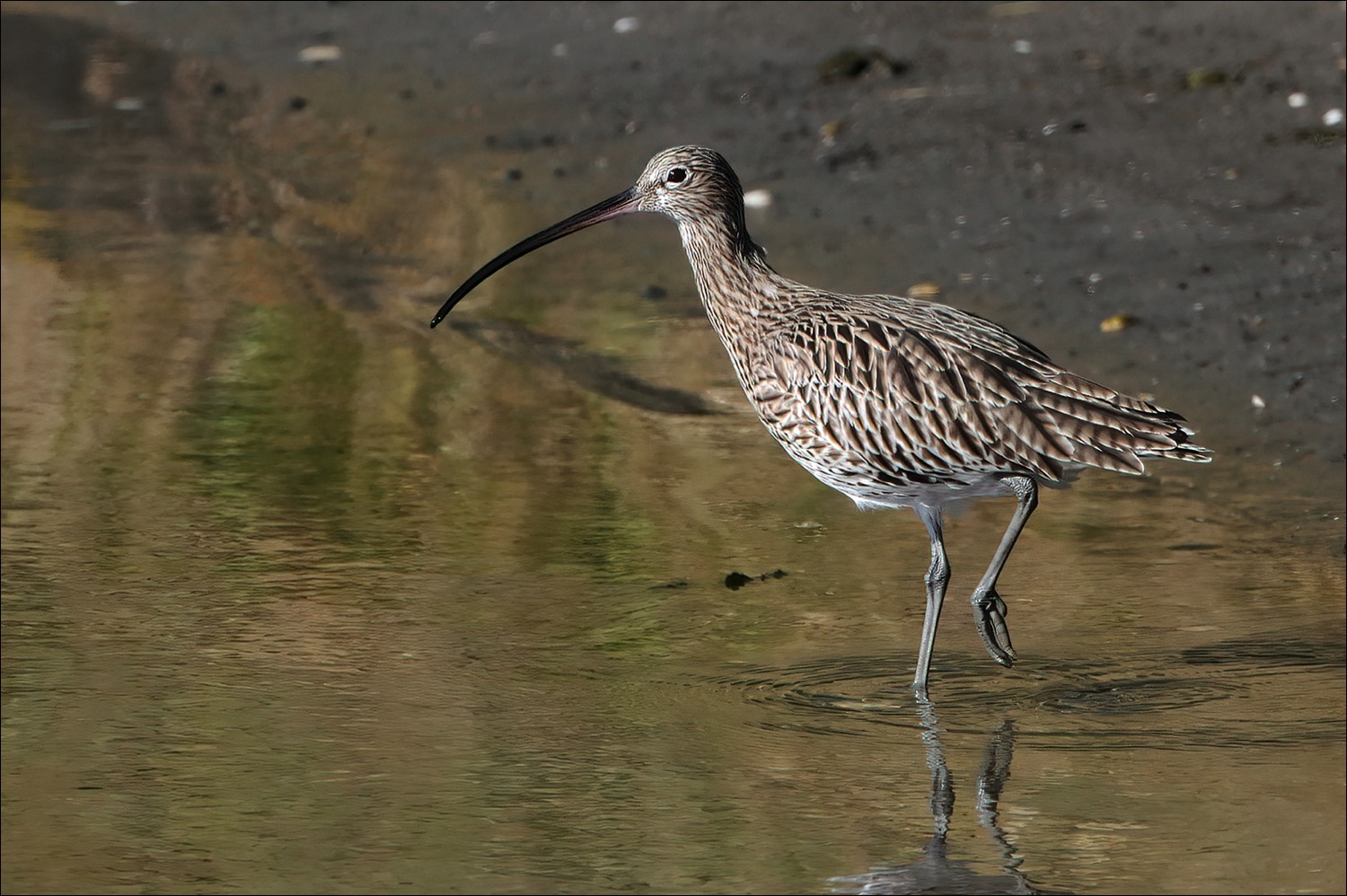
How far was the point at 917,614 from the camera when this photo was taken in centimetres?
678

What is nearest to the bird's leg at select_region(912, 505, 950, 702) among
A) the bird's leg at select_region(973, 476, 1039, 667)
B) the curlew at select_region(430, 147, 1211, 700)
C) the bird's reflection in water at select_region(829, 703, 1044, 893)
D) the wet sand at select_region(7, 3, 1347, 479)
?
the curlew at select_region(430, 147, 1211, 700)

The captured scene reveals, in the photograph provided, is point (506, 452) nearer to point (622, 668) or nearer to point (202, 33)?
point (622, 668)

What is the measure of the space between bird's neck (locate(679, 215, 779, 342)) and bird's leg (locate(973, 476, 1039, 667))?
1073 millimetres

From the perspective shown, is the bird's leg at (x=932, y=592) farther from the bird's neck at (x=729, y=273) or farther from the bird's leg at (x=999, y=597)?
the bird's neck at (x=729, y=273)

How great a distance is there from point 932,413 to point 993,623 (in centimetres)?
64

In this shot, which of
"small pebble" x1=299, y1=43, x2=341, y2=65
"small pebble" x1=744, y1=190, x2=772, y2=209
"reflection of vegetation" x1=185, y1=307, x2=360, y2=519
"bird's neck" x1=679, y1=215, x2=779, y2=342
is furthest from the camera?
"small pebble" x1=299, y1=43, x2=341, y2=65

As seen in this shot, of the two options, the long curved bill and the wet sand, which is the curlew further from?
the wet sand

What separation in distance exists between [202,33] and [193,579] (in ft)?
32.7

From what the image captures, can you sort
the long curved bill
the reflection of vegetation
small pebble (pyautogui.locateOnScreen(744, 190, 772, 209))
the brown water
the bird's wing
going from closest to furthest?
1. the brown water
2. the bird's wing
3. the long curved bill
4. the reflection of vegetation
5. small pebble (pyautogui.locateOnScreen(744, 190, 772, 209))

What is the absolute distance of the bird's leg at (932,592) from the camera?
6.15 metres

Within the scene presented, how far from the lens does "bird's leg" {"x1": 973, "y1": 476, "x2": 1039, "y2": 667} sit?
20.2 feet

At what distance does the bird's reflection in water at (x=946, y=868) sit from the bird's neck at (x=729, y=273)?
1.92 m

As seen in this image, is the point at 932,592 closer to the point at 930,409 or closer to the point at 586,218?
the point at 930,409

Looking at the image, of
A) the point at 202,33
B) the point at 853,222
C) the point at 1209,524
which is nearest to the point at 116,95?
the point at 202,33
